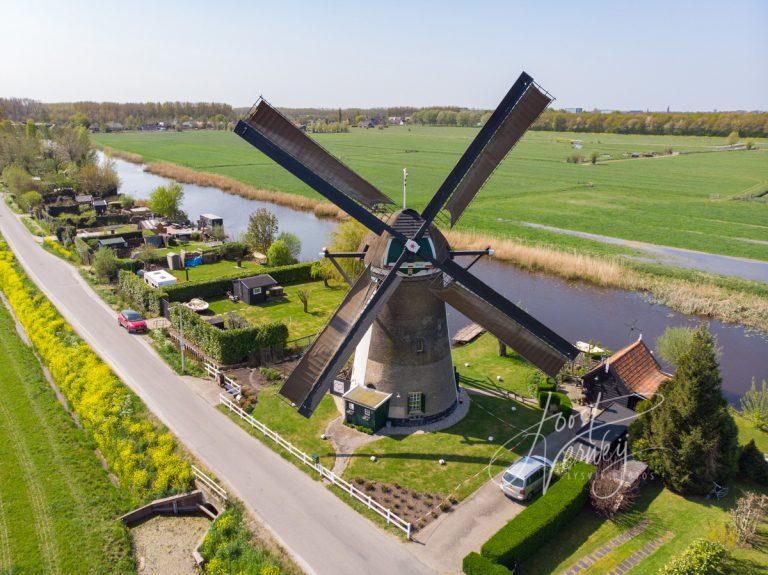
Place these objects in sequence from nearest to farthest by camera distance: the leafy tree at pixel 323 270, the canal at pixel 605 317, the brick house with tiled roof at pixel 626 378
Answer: the brick house with tiled roof at pixel 626 378, the canal at pixel 605 317, the leafy tree at pixel 323 270

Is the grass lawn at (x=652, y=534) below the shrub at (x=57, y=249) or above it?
below

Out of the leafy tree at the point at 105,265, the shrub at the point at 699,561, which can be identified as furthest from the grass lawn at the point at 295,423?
the leafy tree at the point at 105,265

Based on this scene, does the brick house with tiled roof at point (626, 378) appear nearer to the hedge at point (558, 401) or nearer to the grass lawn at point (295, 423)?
the hedge at point (558, 401)

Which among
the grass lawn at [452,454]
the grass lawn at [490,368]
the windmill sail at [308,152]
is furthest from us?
the grass lawn at [490,368]

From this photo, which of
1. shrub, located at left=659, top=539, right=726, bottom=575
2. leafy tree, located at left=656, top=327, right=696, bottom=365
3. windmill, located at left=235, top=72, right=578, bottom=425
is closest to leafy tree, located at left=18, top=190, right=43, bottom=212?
windmill, located at left=235, top=72, right=578, bottom=425

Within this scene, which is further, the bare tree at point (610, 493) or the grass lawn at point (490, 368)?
the grass lawn at point (490, 368)

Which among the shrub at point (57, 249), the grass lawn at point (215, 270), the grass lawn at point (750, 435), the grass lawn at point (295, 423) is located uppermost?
the shrub at point (57, 249)

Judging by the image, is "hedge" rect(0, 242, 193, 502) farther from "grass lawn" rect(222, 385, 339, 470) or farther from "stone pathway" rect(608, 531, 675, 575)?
"stone pathway" rect(608, 531, 675, 575)

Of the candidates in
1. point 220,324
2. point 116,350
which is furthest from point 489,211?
point 116,350
